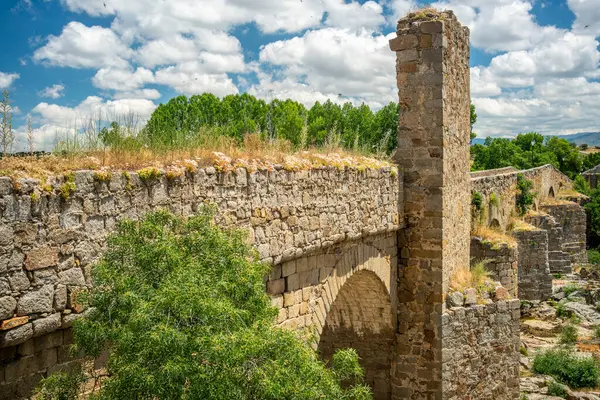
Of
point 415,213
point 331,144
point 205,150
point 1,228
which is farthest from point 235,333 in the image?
point 415,213

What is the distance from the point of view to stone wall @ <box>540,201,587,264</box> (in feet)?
96.1

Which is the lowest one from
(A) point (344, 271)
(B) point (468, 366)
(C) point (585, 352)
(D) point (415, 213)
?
(C) point (585, 352)

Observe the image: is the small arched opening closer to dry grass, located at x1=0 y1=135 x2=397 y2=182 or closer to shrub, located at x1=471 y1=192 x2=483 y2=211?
dry grass, located at x1=0 y1=135 x2=397 y2=182

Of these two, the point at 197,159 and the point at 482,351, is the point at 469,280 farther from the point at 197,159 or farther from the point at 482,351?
the point at 197,159

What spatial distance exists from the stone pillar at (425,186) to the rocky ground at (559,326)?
321cm

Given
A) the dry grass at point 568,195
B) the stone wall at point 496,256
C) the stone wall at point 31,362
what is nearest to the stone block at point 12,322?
the stone wall at point 31,362

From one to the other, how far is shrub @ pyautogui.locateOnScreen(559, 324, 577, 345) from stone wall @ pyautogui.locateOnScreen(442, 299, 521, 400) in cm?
649

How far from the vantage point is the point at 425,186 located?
35.5 feet

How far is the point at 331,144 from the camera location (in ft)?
30.5

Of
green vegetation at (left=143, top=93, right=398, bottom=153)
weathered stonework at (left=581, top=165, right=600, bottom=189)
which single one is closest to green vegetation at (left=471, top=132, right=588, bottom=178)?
weathered stonework at (left=581, top=165, right=600, bottom=189)

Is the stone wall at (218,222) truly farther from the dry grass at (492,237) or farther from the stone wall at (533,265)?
the stone wall at (533,265)

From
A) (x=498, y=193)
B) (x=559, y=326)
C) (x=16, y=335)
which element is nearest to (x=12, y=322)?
(x=16, y=335)

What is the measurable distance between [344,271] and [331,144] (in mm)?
1971

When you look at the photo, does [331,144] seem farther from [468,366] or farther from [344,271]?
[468,366]
